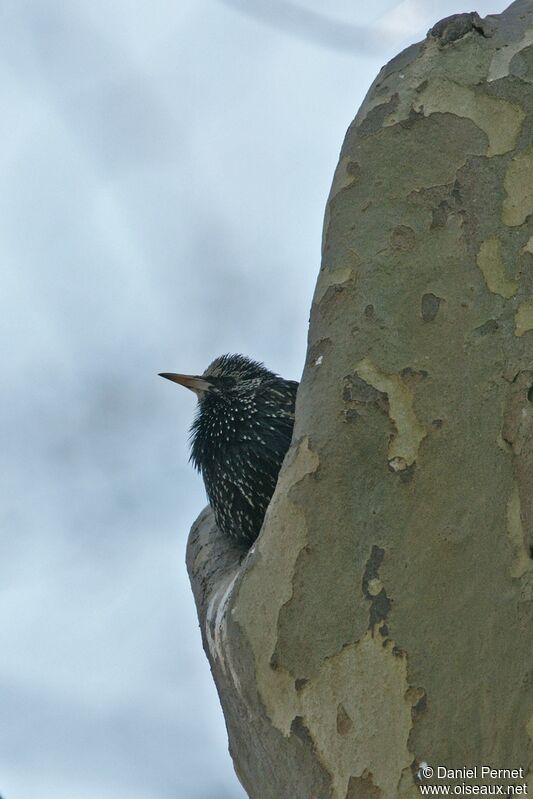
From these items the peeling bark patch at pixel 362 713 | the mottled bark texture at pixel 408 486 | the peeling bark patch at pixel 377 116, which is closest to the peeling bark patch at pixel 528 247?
the mottled bark texture at pixel 408 486

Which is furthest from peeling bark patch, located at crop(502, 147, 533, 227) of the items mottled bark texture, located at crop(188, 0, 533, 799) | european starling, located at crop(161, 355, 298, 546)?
european starling, located at crop(161, 355, 298, 546)

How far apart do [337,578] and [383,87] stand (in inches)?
54.3

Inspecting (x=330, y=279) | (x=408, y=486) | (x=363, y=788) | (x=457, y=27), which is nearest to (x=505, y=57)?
(x=457, y=27)

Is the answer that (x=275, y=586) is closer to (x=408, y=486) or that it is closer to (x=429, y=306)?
(x=408, y=486)

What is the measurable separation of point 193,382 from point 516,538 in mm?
2060

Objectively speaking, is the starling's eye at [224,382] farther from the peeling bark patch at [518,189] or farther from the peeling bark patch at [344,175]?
the peeling bark patch at [518,189]

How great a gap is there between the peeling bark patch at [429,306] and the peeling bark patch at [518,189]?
260 mm

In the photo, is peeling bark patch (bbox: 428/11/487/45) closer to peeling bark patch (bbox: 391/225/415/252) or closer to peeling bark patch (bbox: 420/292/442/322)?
peeling bark patch (bbox: 391/225/415/252)

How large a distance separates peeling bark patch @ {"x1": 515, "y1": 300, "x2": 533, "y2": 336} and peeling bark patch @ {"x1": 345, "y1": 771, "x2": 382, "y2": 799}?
106 cm

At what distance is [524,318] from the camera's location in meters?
2.71

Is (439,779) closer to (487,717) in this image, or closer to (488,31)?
(487,717)

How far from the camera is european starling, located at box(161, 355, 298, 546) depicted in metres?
3.76

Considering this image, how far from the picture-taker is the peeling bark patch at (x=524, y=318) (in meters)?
2.70

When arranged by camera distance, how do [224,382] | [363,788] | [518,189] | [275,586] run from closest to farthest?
[363,788] → [275,586] → [518,189] → [224,382]
